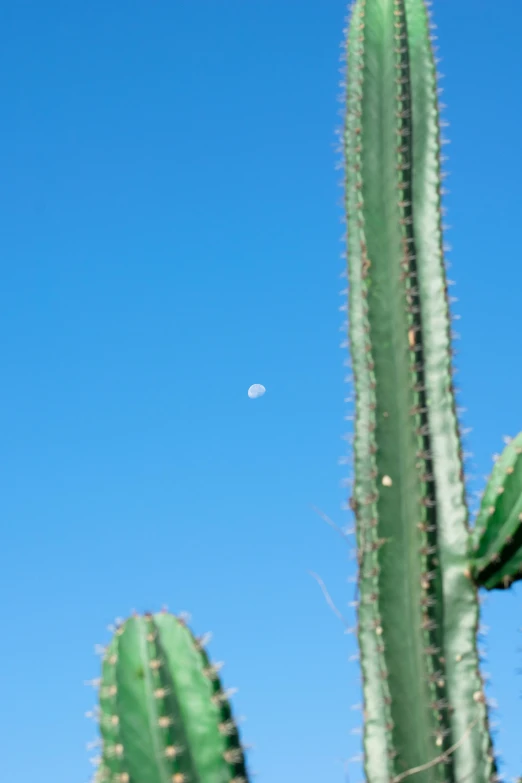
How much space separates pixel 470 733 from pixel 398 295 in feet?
5.06

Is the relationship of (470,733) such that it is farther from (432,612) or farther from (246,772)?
(246,772)

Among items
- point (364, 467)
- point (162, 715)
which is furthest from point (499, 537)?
point (162, 715)

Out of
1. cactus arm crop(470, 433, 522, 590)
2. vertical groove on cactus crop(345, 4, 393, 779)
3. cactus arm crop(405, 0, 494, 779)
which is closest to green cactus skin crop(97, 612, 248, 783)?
vertical groove on cactus crop(345, 4, 393, 779)

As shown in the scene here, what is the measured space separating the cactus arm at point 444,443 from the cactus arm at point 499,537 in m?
0.05

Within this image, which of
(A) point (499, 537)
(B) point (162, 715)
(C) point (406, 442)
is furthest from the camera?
(C) point (406, 442)

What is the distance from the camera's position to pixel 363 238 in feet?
13.8

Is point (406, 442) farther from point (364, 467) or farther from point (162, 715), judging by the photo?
point (162, 715)

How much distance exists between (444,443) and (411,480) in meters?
0.18

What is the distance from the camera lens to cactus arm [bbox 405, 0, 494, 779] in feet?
11.7

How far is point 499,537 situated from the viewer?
377 centimetres

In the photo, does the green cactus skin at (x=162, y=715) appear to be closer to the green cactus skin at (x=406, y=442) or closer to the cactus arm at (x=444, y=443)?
the green cactus skin at (x=406, y=442)

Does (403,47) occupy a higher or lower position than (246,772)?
higher

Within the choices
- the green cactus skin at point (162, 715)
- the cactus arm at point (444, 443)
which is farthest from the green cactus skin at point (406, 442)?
the green cactus skin at point (162, 715)

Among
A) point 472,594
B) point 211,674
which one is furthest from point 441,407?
point 211,674
